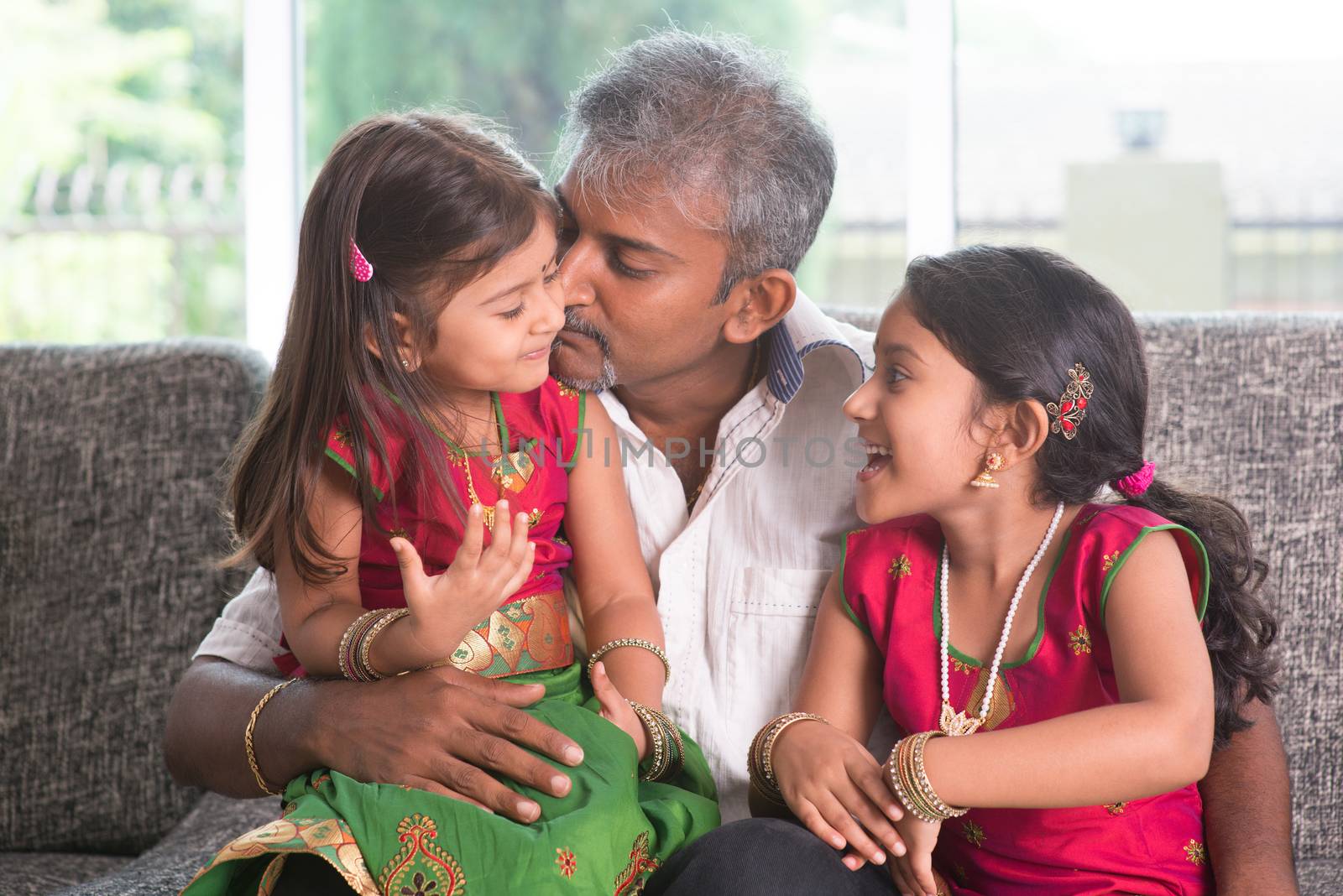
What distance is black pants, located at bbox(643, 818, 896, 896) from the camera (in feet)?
3.95

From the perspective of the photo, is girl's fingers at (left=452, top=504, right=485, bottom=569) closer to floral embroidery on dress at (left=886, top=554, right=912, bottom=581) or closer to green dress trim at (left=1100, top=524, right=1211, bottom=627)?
floral embroidery on dress at (left=886, top=554, right=912, bottom=581)

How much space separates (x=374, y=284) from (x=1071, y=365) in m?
0.81

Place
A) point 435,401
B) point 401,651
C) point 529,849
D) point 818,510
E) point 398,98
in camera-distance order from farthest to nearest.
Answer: point 398,98
point 818,510
point 435,401
point 401,651
point 529,849

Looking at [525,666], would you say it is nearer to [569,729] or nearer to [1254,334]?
[569,729]

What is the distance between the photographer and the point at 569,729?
4.46 feet

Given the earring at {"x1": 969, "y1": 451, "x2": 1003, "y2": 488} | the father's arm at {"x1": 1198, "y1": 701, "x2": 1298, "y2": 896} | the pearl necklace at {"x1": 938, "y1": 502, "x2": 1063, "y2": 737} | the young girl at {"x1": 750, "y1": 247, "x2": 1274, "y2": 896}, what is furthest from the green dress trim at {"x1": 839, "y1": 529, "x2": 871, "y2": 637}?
the father's arm at {"x1": 1198, "y1": 701, "x2": 1298, "y2": 896}

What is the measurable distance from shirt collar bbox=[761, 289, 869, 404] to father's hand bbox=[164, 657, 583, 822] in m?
0.57

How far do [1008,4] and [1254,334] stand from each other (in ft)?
5.24

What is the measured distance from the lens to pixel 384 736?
1344 millimetres

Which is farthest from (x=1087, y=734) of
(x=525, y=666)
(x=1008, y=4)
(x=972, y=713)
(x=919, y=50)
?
(x=1008, y=4)

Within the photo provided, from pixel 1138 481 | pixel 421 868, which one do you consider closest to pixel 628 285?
pixel 1138 481

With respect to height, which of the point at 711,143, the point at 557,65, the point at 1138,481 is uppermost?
the point at 557,65

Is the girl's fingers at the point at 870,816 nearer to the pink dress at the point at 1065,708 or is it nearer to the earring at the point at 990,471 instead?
the pink dress at the point at 1065,708

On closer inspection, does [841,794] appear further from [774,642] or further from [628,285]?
[628,285]
